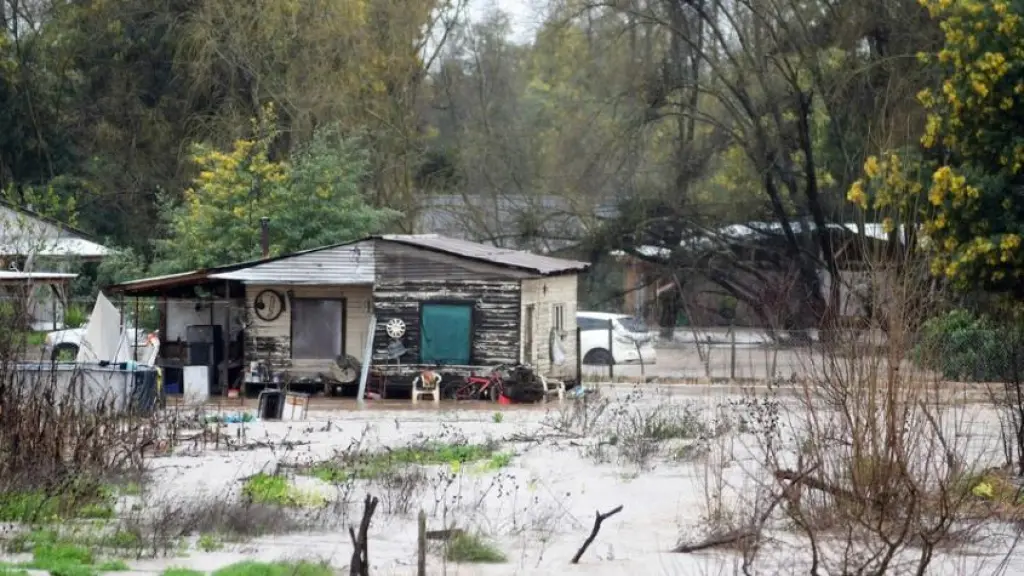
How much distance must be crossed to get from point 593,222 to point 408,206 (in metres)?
5.92

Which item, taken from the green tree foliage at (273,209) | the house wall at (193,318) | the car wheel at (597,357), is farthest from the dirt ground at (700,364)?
the house wall at (193,318)

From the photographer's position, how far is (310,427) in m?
24.5

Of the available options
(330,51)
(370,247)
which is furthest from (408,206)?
(370,247)

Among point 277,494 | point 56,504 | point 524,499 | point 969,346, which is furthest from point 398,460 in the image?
point 969,346

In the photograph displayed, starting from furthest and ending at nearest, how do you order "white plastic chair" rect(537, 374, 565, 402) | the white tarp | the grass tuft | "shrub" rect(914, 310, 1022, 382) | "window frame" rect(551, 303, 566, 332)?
"window frame" rect(551, 303, 566, 332), "white plastic chair" rect(537, 374, 565, 402), the white tarp, "shrub" rect(914, 310, 1022, 382), the grass tuft

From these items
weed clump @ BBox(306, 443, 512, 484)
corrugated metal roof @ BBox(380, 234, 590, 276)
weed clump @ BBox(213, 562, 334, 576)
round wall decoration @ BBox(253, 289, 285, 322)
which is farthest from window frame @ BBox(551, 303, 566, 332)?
weed clump @ BBox(213, 562, 334, 576)

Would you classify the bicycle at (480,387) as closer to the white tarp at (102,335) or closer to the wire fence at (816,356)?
the wire fence at (816,356)

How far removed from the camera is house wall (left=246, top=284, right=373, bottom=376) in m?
31.9

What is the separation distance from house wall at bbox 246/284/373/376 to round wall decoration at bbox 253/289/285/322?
0.07 m

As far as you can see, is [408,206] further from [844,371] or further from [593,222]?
[844,371]

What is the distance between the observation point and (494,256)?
106ft

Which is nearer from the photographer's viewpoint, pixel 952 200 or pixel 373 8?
pixel 952 200

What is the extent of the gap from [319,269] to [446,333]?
293cm

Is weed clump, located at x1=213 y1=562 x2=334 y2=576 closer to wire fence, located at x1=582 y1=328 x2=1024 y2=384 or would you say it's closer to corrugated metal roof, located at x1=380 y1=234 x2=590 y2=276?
wire fence, located at x1=582 y1=328 x2=1024 y2=384
